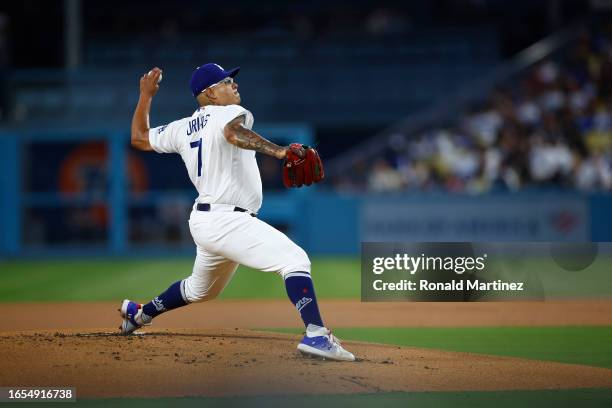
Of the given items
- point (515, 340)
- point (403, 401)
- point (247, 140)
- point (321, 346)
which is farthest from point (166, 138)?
point (515, 340)

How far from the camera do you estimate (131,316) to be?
6957 mm

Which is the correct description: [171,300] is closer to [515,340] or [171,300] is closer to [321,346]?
[321,346]

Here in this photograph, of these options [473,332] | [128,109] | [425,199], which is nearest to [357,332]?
[473,332]

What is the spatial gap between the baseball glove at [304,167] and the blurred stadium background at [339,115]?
40.2ft

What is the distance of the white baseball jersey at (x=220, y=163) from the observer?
6.13 metres

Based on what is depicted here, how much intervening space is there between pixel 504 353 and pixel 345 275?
25.3 feet

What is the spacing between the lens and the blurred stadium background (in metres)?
18.2

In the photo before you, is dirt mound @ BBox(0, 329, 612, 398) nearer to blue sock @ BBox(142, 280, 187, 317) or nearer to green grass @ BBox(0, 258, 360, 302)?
blue sock @ BBox(142, 280, 187, 317)

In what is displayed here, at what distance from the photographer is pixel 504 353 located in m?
6.68

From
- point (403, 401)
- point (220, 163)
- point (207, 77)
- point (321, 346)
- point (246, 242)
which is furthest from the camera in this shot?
point (207, 77)

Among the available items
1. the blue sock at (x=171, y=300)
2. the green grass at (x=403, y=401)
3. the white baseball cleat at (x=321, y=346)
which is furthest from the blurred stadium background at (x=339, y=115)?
the green grass at (x=403, y=401)

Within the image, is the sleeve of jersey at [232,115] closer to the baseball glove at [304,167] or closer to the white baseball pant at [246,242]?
the baseball glove at [304,167]

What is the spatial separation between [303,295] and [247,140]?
43.8 inches

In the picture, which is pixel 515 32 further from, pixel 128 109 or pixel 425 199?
pixel 128 109
